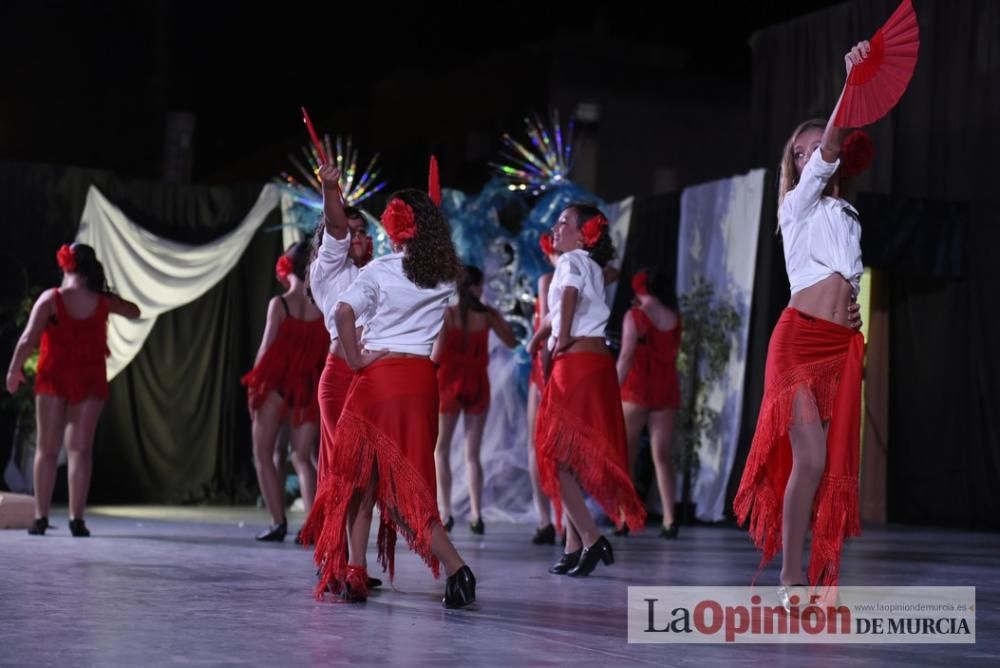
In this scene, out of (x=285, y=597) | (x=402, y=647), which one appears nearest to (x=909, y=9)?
(x=402, y=647)

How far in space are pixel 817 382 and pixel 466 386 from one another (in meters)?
4.21

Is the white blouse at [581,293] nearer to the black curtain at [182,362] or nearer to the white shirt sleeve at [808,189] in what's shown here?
the white shirt sleeve at [808,189]

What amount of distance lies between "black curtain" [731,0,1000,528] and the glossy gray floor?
6.29 feet

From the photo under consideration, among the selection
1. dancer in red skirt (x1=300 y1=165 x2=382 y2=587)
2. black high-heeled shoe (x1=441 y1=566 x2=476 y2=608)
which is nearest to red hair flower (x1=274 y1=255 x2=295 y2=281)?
dancer in red skirt (x1=300 y1=165 x2=382 y2=587)

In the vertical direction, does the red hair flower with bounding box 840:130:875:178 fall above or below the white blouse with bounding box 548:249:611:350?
above

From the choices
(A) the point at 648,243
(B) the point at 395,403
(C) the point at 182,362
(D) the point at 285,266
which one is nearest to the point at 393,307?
(B) the point at 395,403

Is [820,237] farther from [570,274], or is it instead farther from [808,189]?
[570,274]

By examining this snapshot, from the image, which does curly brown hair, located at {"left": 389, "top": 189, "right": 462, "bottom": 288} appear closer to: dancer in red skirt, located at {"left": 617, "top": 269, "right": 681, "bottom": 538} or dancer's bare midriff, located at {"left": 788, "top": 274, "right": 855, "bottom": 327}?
dancer's bare midriff, located at {"left": 788, "top": 274, "right": 855, "bottom": 327}

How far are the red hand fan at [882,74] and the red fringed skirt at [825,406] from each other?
71cm

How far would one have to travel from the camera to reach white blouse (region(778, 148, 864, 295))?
172 inches

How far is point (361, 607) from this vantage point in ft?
14.4

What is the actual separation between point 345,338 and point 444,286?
41 cm

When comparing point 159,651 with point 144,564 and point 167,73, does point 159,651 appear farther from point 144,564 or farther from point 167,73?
point 167,73

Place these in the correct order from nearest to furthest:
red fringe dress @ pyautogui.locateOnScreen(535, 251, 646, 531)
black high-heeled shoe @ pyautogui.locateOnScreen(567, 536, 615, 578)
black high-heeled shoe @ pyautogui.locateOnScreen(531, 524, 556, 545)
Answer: black high-heeled shoe @ pyautogui.locateOnScreen(567, 536, 615, 578) < red fringe dress @ pyautogui.locateOnScreen(535, 251, 646, 531) < black high-heeled shoe @ pyautogui.locateOnScreen(531, 524, 556, 545)
